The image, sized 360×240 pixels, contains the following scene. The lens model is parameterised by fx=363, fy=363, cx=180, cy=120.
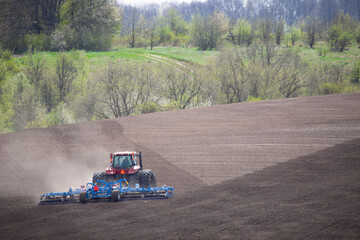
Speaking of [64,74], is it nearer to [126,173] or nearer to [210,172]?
[210,172]

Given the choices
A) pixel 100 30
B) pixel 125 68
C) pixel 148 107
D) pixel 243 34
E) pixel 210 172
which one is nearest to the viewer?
pixel 210 172

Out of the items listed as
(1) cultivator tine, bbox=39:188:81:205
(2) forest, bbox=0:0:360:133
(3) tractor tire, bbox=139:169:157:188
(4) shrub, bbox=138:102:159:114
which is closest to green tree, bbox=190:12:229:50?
(2) forest, bbox=0:0:360:133

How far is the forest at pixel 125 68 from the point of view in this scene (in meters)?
37.2

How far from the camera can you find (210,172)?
15555 millimetres

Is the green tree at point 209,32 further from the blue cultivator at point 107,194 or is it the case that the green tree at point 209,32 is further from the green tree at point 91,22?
the blue cultivator at point 107,194

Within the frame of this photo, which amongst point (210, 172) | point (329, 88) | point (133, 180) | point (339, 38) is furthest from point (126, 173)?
point (339, 38)

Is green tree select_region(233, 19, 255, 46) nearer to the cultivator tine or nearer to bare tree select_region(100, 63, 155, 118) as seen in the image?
bare tree select_region(100, 63, 155, 118)

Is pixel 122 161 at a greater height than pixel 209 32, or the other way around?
pixel 209 32

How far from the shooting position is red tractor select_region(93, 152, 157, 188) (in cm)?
1312

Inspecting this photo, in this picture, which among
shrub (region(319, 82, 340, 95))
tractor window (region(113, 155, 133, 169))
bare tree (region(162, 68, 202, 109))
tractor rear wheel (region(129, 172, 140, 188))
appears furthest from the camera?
shrub (region(319, 82, 340, 95))

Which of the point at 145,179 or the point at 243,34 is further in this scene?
the point at 243,34

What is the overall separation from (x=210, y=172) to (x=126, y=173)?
13.0 feet

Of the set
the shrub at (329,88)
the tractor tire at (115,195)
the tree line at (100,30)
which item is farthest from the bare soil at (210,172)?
the tree line at (100,30)

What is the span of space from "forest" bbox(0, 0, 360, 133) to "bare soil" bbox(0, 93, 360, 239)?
1213 cm
